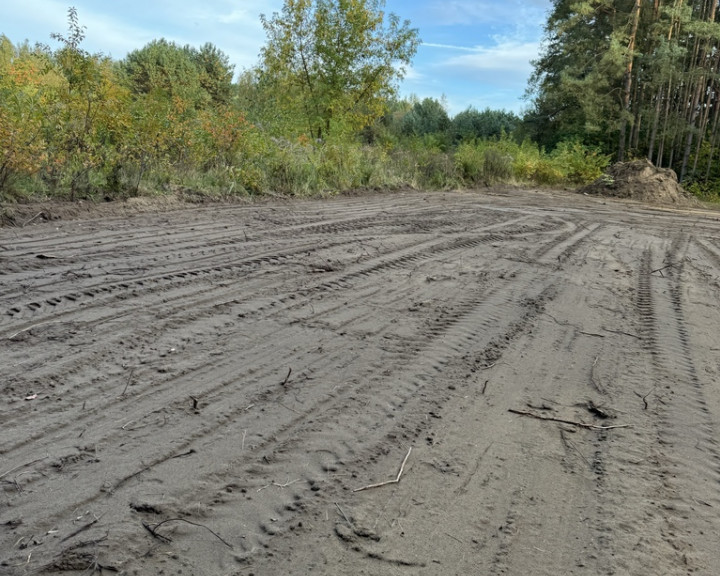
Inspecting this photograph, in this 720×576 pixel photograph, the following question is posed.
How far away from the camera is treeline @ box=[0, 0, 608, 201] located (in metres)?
8.32

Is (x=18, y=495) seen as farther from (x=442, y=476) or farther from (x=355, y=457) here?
(x=442, y=476)

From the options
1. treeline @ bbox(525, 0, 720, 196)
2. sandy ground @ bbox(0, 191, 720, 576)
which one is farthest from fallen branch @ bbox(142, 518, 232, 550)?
treeline @ bbox(525, 0, 720, 196)

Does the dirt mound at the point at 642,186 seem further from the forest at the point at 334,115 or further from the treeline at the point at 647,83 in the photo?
the treeline at the point at 647,83

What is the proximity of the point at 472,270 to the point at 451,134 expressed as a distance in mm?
25916

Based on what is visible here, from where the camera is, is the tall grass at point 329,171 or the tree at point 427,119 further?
the tree at point 427,119

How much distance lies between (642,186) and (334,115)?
33.2 ft

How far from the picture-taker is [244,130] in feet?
38.1

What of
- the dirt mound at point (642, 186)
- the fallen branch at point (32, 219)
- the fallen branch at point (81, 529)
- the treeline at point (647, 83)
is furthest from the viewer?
the treeline at point (647, 83)

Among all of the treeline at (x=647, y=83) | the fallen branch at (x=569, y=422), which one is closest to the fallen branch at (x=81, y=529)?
the fallen branch at (x=569, y=422)

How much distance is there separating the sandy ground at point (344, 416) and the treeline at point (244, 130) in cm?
262

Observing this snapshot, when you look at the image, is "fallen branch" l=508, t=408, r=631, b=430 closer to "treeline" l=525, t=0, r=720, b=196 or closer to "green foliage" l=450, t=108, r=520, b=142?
"treeline" l=525, t=0, r=720, b=196

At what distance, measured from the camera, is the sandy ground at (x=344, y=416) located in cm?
210

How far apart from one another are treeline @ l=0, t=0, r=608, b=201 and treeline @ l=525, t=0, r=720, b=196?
202cm

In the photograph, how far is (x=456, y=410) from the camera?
3.17 meters
